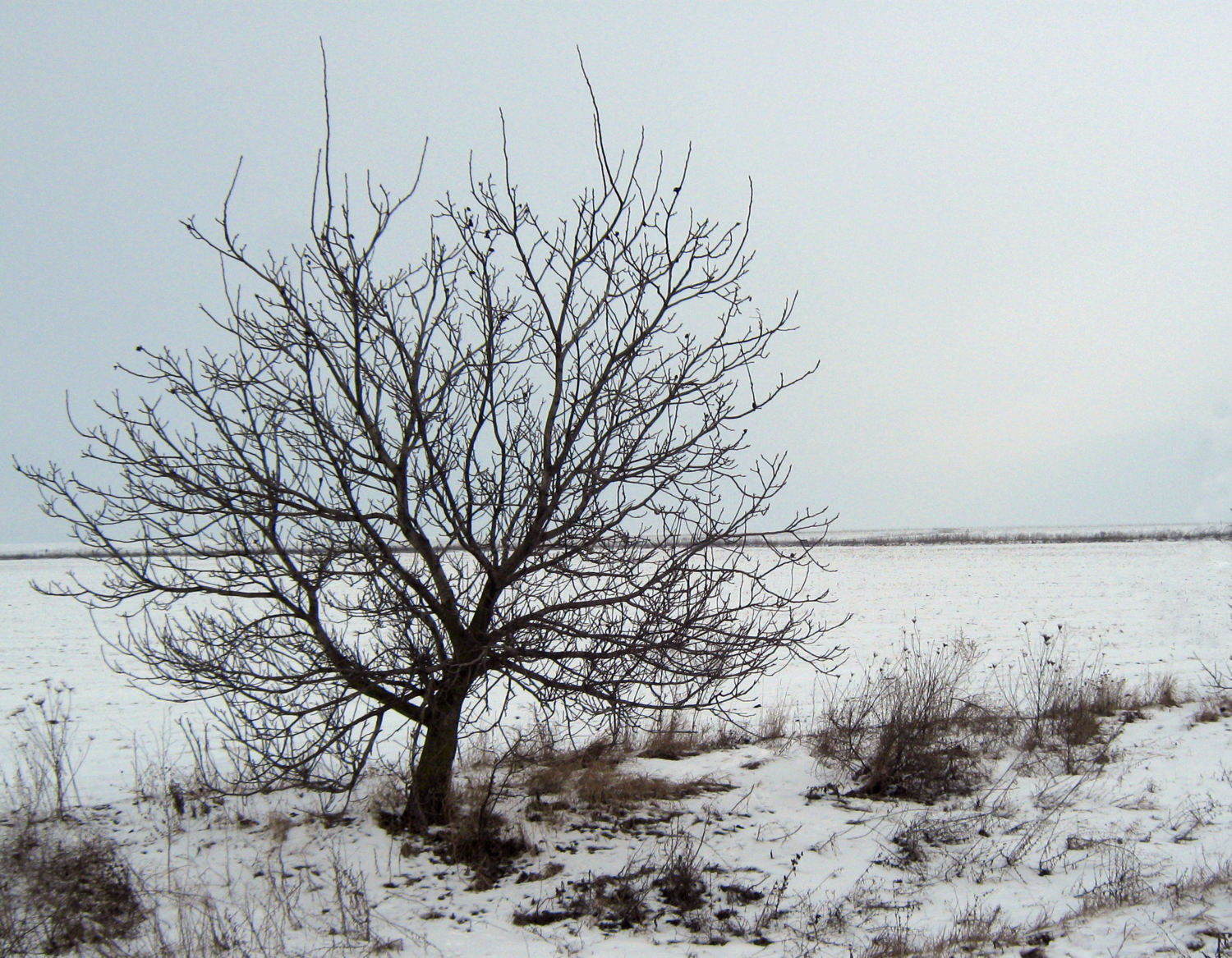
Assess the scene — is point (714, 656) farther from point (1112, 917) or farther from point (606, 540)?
point (1112, 917)

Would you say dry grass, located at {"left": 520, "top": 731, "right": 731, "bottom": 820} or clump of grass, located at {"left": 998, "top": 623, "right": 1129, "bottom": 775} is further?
clump of grass, located at {"left": 998, "top": 623, "right": 1129, "bottom": 775}

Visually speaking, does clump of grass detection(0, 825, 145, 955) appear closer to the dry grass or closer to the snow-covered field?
the snow-covered field

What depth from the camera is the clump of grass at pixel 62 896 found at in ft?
12.1

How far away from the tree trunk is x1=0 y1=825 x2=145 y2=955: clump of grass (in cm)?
151

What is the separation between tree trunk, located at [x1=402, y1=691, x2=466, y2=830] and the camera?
15.4 ft

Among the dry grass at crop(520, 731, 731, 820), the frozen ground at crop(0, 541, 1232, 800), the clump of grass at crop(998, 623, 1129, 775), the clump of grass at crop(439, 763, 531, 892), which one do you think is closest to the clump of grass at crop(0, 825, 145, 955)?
the frozen ground at crop(0, 541, 1232, 800)

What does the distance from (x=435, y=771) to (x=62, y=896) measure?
1.99m

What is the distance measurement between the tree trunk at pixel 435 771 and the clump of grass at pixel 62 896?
4.97 ft

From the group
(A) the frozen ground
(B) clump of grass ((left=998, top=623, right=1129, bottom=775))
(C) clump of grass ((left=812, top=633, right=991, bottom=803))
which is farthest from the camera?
(A) the frozen ground

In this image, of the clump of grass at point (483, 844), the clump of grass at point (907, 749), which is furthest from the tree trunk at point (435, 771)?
the clump of grass at point (907, 749)

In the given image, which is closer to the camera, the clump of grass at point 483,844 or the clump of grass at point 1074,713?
the clump of grass at point 483,844

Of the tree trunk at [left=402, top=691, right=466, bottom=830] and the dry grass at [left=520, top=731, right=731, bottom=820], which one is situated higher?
the tree trunk at [left=402, top=691, right=466, bottom=830]

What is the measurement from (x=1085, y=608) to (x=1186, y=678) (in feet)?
29.0

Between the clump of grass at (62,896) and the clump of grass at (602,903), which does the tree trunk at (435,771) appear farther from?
the clump of grass at (62,896)
